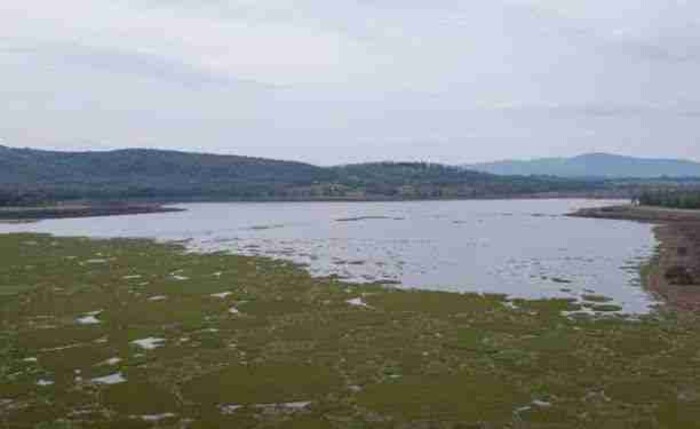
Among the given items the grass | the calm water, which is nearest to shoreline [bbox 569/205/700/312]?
the calm water

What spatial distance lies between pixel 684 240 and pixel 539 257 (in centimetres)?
2565

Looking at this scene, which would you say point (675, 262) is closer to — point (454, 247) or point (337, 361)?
point (454, 247)

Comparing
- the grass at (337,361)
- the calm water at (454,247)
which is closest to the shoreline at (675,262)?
the calm water at (454,247)

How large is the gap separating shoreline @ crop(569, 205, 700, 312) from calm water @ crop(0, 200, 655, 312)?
1600 millimetres

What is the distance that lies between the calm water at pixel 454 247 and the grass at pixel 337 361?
32.5 feet

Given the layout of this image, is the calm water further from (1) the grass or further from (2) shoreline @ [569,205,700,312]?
(1) the grass

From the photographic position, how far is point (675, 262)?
76.1 metres

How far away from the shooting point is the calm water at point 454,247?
67.0 m

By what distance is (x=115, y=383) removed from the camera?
32.4m

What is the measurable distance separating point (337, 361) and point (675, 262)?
51.4 meters

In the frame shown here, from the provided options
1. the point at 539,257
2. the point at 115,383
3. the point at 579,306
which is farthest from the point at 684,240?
the point at 115,383

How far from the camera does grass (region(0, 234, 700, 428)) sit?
92.2ft

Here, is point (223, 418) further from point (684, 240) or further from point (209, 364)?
point (684, 240)

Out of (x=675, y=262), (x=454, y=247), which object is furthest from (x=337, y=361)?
(x=454, y=247)
